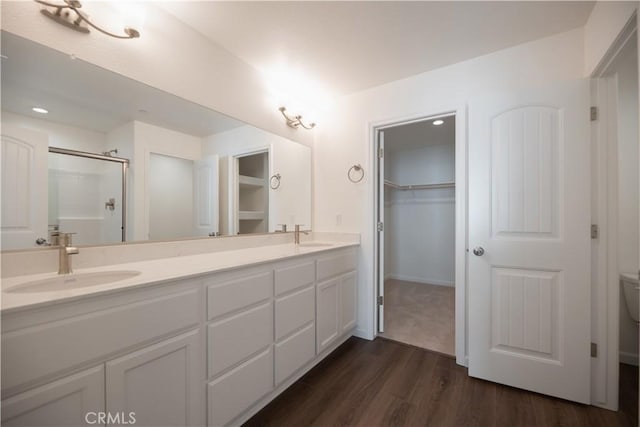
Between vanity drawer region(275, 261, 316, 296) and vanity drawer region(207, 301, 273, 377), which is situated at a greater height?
vanity drawer region(275, 261, 316, 296)

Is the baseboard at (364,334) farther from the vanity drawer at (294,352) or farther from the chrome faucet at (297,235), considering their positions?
the chrome faucet at (297,235)

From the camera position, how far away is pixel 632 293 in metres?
1.91

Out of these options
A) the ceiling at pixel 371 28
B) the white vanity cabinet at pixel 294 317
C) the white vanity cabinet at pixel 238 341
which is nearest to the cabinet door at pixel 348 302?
the white vanity cabinet at pixel 294 317

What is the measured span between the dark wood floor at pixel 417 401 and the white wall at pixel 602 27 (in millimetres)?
2065

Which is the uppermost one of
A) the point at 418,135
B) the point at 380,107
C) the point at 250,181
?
the point at 418,135

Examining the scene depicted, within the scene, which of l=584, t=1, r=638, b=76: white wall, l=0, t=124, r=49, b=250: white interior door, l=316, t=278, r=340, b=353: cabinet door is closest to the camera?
l=0, t=124, r=49, b=250: white interior door

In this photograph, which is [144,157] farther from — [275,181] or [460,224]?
[460,224]

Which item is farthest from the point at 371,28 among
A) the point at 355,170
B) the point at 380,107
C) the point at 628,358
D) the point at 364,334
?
the point at 628,358

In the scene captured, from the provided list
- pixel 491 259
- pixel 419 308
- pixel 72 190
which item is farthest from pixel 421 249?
pixel 72 190

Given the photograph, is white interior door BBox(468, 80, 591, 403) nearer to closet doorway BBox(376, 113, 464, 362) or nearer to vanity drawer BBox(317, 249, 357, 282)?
vanity drawer BBox(317, 249, 357, 282)

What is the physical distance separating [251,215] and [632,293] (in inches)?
118

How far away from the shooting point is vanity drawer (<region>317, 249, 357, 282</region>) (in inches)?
79.1

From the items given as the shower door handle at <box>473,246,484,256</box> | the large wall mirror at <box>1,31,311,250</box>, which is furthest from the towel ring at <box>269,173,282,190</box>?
the shower door handle at <box>473,246,484,256</box>

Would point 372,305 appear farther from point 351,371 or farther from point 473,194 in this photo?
point 473,194
